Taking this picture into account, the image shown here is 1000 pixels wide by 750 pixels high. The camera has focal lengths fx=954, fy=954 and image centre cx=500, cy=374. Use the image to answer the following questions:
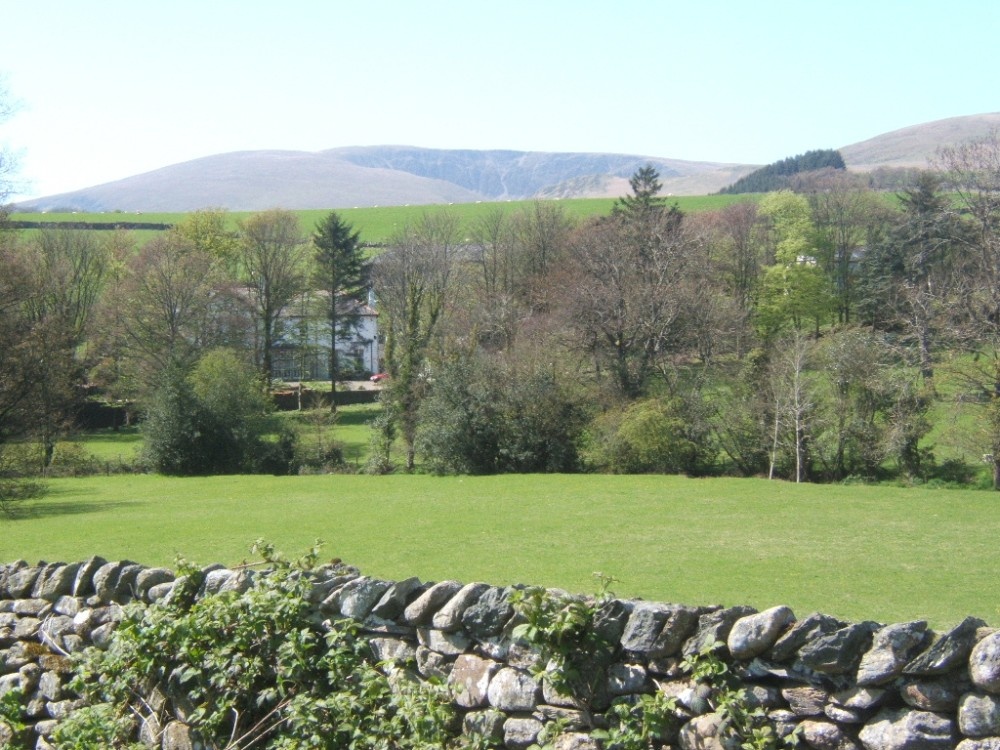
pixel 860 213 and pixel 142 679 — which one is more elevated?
pixel 860 213

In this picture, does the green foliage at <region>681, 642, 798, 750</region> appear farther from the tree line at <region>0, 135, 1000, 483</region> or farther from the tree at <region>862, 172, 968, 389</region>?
the tree at <region>862, 172, 968, 389</region>

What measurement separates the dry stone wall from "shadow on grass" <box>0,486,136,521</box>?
25781 mm

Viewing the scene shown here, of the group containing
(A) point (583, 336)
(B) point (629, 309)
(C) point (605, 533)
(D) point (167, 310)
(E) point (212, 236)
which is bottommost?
(C) point (605, 533)

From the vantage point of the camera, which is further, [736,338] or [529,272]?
[529,272]

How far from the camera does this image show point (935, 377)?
34.9 meters

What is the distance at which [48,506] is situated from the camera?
33719 mm

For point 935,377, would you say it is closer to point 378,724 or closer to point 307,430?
point 307,430

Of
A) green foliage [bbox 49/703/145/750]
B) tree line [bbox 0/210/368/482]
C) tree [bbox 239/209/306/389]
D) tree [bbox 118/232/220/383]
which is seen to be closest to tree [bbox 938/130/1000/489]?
tree line [bbox 0/210/368/482]

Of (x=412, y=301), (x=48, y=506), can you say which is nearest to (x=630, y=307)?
(x=412, y=301)

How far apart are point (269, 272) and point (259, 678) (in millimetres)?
64365

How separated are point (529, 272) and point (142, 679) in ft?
194

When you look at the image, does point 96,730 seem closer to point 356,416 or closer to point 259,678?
point 259,678

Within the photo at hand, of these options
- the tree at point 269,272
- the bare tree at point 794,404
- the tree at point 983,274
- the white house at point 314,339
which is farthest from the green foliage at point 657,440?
the white house at point 314,339

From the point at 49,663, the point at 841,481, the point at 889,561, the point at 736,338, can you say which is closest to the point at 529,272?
the point at 736,338
